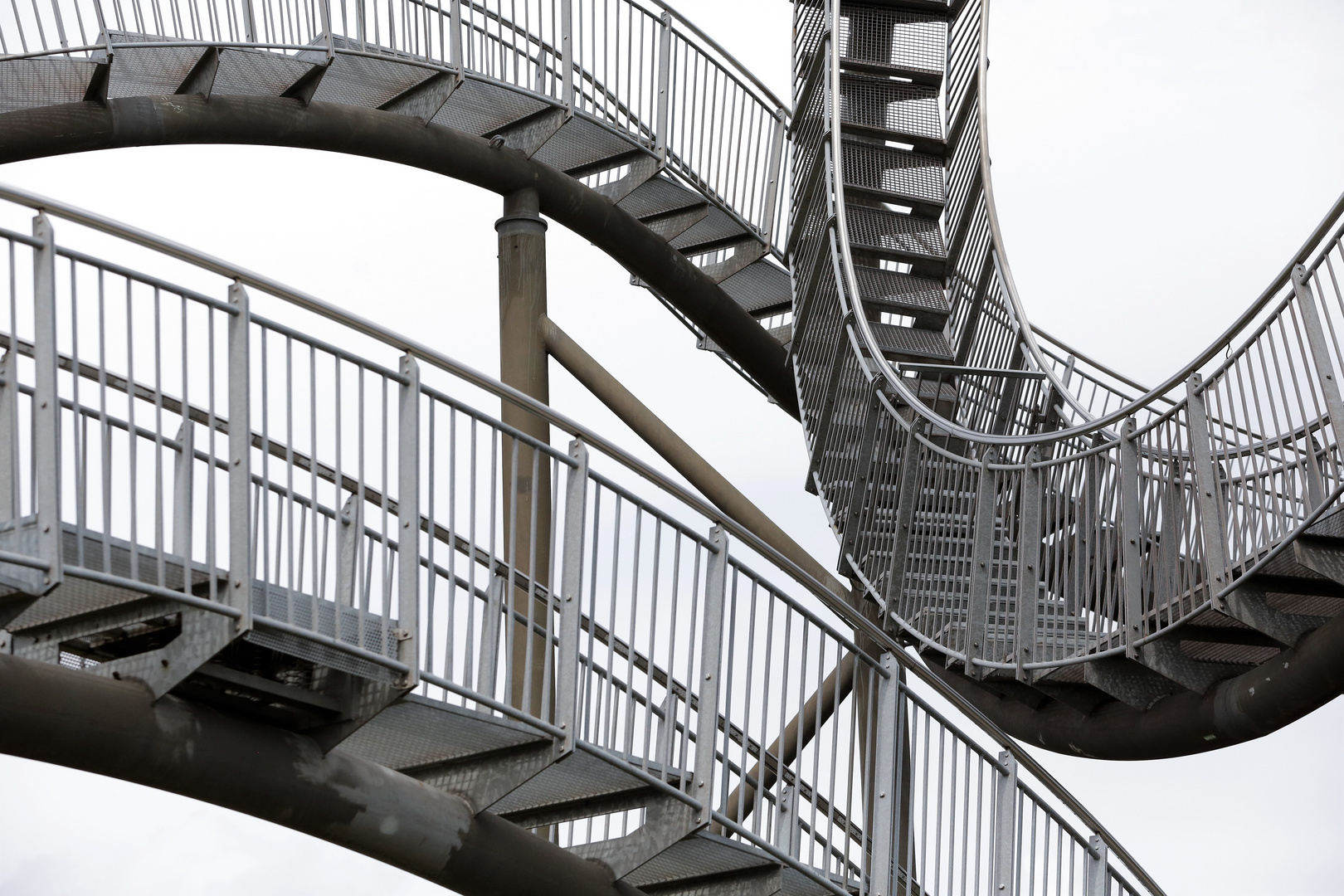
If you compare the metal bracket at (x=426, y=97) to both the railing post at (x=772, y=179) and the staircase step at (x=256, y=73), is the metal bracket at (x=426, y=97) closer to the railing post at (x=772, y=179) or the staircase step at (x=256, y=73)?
the staircase step at (x=256, y=73)

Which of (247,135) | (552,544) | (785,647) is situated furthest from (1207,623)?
(247,135)

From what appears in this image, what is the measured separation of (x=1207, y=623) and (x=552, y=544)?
3.75 m

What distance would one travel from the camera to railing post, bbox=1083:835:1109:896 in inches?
354

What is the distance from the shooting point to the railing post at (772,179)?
15117 mm

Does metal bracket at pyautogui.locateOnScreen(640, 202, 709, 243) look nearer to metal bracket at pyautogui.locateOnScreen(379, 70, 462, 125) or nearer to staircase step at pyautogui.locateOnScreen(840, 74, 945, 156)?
staircase step at pyautogui.locateOnScreen(840, 74, 945, 156)

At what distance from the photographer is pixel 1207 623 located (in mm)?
8773

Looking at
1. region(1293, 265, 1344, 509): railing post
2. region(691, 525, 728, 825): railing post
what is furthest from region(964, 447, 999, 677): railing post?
region(691, 525, 728, 825): railing post

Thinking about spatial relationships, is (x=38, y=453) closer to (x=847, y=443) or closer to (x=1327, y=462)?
(x=1327, y=462)

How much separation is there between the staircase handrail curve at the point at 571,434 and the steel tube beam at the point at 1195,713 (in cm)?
97


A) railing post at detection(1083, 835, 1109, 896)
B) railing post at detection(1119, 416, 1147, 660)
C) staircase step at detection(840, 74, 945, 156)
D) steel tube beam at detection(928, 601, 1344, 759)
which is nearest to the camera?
steel tube beam at detection(928, 601, 1344, 759)

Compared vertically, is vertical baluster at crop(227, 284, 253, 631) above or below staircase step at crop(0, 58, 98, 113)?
below

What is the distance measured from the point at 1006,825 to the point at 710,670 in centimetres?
212

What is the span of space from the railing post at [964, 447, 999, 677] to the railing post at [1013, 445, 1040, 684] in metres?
0.24

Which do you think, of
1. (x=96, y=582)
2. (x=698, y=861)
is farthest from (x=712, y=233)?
(x=96, y=582)
